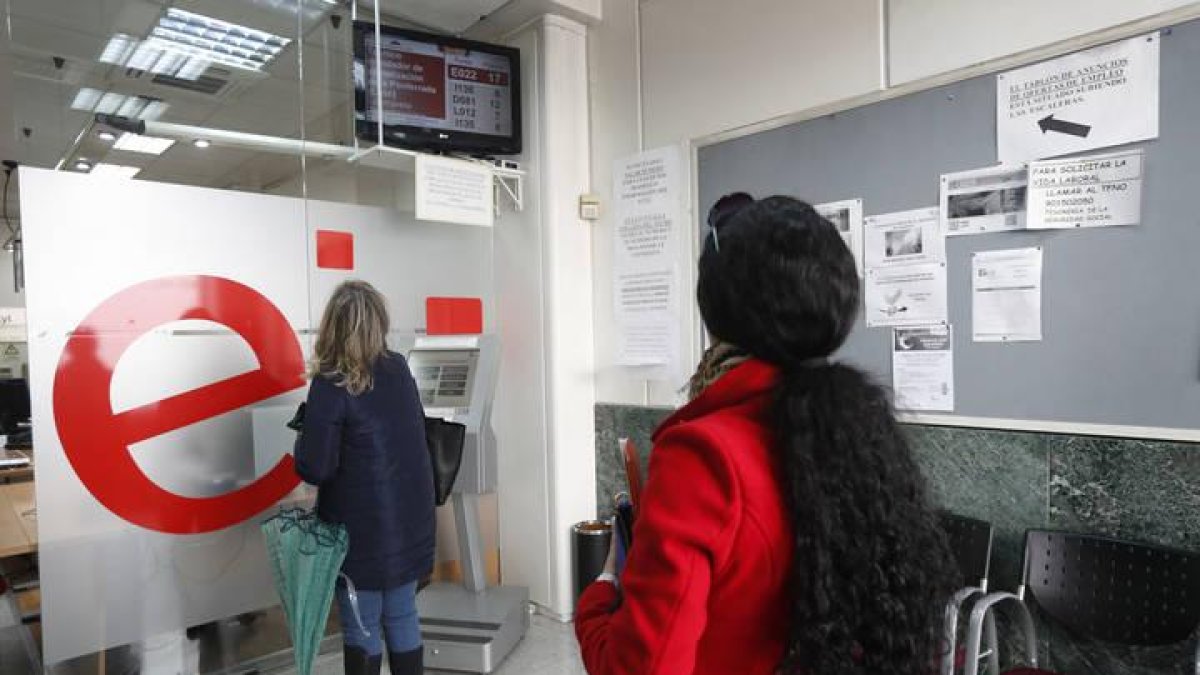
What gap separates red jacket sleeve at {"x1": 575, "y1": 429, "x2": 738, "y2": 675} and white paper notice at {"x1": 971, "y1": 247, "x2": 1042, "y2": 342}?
5.50 ft

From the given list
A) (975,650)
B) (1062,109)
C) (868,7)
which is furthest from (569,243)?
(975,650)

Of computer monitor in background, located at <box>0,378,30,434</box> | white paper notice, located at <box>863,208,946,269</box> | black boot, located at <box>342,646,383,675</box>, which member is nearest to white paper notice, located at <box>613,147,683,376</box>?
white paper notice, located at <box>863,208,946,269</box>

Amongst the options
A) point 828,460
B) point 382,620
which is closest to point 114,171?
point 382,620

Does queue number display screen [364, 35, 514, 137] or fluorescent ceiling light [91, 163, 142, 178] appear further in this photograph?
queue number display screen [364, 35, 514, 137]

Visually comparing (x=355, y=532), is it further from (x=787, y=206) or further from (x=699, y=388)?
(x=787, y=206)

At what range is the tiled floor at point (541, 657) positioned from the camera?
2.76 m

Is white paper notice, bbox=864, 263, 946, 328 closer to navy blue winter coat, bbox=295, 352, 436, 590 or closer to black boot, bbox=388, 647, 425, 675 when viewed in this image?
navy blue winter coat, bbox=295, 352, 436, 590

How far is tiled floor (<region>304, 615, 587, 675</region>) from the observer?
2764 millimetres

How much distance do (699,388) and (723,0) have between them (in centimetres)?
233

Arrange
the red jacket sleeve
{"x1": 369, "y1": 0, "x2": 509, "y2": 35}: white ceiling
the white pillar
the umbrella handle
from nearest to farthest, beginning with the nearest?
the red jacket sleeve → the umbrella handle → {"x1": 369, "y1": 0, "x2": 509, "y2": 35}: white ceiling → the white pillar

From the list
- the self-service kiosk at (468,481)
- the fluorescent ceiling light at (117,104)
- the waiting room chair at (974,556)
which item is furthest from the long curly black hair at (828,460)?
the fluorescent ceiling light at (117,104)

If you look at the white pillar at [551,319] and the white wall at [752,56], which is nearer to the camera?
the white wall at [752,56]

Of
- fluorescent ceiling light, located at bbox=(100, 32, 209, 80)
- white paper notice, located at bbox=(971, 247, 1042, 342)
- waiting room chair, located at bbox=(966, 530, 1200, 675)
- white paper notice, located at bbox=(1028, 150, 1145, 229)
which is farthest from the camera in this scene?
fluorescent ceiling light, located at bbox=(100, 32, 209, 80)

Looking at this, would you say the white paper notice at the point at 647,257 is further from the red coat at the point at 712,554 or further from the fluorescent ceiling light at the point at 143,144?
the red coat at the point at 712,554
